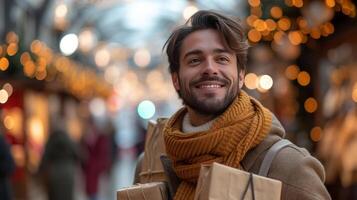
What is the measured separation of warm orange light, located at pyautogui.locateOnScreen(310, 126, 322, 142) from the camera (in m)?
12.3

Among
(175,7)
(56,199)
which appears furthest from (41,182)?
(175,7)

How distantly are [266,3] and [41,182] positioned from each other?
10104 mm

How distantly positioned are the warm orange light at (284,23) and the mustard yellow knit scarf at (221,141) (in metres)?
9.20

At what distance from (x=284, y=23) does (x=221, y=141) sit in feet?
31.1

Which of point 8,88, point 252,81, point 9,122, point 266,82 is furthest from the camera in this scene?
point 9,122

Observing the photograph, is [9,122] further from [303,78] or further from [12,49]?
[303,78]

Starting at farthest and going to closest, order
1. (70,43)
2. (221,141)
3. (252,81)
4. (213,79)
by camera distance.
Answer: (70,43) < (252,81) < (213,79) < (221,141)

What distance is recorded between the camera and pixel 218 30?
279cm

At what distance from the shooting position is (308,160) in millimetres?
2666

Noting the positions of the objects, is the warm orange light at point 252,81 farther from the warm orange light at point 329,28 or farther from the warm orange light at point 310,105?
the warm orange light at point 329,28

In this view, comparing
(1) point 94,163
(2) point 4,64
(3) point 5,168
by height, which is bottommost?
(1) point 94,163

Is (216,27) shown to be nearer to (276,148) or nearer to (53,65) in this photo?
(276,148)

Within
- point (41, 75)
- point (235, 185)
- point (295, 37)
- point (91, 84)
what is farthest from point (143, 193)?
point (91, 84)

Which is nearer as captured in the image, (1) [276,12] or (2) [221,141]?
(2) [221,141]
